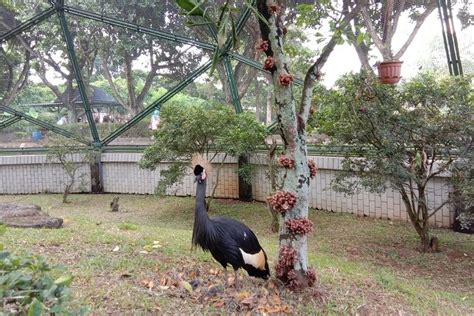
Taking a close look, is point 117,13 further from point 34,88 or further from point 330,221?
point 330,221

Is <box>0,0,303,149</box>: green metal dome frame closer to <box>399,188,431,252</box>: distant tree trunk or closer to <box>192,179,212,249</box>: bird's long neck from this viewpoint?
<box>399,188,431,252</box>: distant tree trunk

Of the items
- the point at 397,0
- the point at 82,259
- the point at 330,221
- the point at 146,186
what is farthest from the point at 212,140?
the point at 82,259

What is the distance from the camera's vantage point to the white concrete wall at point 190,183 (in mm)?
5191

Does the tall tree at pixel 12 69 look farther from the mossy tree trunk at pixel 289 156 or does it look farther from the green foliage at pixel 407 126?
the mossy tree trunk at pixel 289 156

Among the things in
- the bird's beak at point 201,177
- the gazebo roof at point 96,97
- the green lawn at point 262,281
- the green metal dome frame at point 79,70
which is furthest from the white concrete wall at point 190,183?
the bird's beak at point 201,177

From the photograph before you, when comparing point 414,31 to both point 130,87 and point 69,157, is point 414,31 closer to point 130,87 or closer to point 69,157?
point 130,87

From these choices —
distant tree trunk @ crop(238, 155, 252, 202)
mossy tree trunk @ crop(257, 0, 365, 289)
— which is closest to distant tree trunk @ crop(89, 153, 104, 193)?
distant tree trunk @ crop(238, 155, 252, 202)

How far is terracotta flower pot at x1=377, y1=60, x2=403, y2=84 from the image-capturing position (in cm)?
420

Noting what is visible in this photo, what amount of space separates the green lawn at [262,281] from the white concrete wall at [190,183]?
455 millimetres

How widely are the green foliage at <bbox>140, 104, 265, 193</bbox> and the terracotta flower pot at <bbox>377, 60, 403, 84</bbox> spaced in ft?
6.42

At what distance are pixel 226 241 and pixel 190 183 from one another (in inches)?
210

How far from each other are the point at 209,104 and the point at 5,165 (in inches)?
183

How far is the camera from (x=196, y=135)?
228 inches

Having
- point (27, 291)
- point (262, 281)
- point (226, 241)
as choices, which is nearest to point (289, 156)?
point (226, 241)
